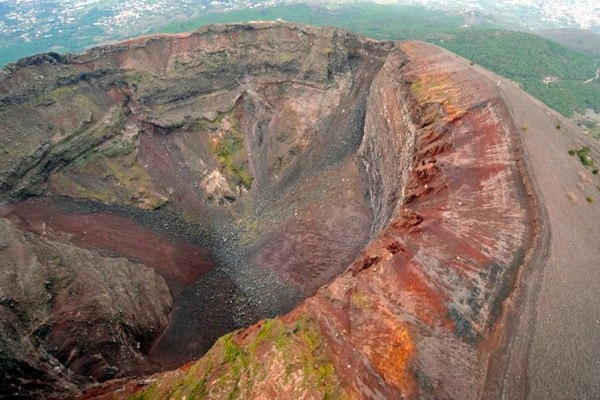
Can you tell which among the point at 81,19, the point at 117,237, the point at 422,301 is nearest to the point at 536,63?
the point at 117,237

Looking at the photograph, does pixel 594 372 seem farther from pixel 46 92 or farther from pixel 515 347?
pixel 46 92

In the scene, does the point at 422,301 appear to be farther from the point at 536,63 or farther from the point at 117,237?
the point at 536,63

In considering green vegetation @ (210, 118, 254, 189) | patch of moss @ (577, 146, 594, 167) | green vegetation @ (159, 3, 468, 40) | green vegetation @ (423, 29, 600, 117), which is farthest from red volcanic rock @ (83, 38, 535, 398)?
green vegetation @ (159, 3, 468, 40)

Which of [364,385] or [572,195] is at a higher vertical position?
[572,195]

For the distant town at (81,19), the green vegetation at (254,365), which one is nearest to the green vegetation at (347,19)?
the distant town at (81,19)

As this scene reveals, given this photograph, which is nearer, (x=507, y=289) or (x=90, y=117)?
(x=507, y=289)

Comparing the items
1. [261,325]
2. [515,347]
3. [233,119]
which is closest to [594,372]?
[515,347]
